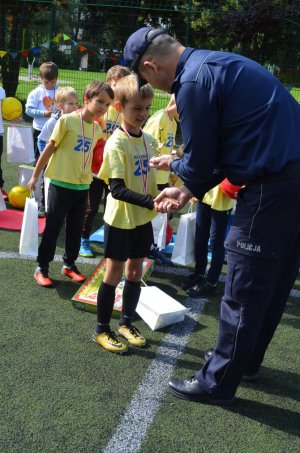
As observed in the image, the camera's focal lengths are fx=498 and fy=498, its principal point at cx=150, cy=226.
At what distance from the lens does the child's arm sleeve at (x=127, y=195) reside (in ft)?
10.0

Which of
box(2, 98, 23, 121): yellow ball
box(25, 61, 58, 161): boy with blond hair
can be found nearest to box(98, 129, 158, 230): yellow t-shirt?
box(25, 61, 58, 161): boy with blond hair

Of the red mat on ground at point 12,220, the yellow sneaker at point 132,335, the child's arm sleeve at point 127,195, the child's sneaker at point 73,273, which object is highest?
the child's arm sleeve at point 127,195

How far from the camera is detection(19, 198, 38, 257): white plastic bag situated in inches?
169

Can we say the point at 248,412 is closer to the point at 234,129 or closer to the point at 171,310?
the point at 171,310

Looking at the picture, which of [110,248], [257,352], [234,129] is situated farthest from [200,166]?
[257,352]

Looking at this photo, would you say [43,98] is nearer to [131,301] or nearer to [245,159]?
[131,301]

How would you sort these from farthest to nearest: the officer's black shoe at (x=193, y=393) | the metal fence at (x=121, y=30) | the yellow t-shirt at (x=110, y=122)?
1. the metal fence at (x=121, y=30)
2. the yellow t-shirt at (x=110, y=122)
3. the officer's black shoe at (x=193, y=393)

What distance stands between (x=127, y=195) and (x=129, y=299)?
2.83ft

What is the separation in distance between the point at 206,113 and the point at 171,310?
6.19ft

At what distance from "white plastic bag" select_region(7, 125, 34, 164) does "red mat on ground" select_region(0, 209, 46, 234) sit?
0.91m

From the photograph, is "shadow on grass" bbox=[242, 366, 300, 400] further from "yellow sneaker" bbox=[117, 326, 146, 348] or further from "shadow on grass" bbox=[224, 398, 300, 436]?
"yellow sneaker" bbox=[117, 326, 146, 348]

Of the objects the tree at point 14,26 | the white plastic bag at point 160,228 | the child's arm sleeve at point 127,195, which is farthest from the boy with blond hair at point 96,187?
the tree at point 14,26

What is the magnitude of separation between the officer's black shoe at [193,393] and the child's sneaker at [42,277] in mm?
1761

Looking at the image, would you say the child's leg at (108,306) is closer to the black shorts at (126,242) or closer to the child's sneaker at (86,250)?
the black shorts at (126,242)
